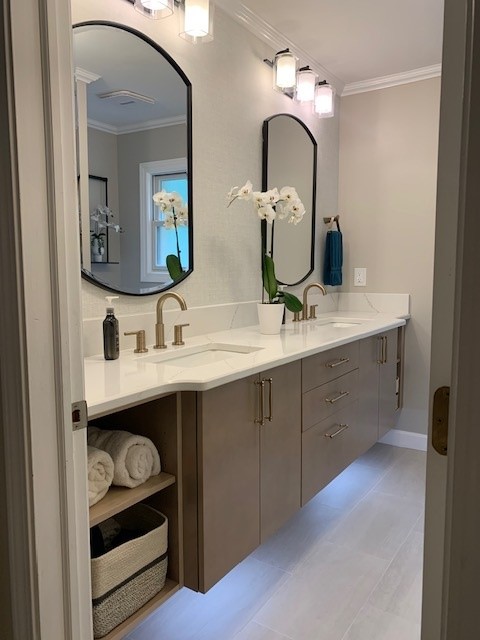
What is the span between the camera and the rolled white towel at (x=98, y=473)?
1287mm

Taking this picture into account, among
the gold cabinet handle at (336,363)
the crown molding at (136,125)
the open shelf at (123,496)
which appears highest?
the crown molding at (136,125)

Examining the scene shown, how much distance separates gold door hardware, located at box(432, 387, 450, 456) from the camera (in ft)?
1.85

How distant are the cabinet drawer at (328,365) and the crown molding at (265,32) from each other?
5.35 ft

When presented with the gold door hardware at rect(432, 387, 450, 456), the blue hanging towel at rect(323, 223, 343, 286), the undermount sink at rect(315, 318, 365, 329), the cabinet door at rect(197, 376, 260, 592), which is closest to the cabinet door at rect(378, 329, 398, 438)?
the undermount sink at rect(315, 318, 365, 329)

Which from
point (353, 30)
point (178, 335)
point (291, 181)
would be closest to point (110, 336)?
point (178, 335)

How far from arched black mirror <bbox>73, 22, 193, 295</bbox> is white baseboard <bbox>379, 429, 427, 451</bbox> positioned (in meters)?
2.01

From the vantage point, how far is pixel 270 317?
7.62 ft

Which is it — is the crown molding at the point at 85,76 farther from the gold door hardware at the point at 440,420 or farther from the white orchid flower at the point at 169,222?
the gold door hardware at the point at 440,420

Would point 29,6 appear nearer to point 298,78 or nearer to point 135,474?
point 135,474

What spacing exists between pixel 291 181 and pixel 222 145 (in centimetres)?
68

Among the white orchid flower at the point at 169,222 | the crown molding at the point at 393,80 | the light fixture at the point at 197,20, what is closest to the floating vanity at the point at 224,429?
the white orchid flower at the point at 169,222

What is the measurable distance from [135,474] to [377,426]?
1.80m

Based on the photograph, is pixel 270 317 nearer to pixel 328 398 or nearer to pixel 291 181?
pixel 328 398

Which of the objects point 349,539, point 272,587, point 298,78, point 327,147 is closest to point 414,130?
point 327,147
